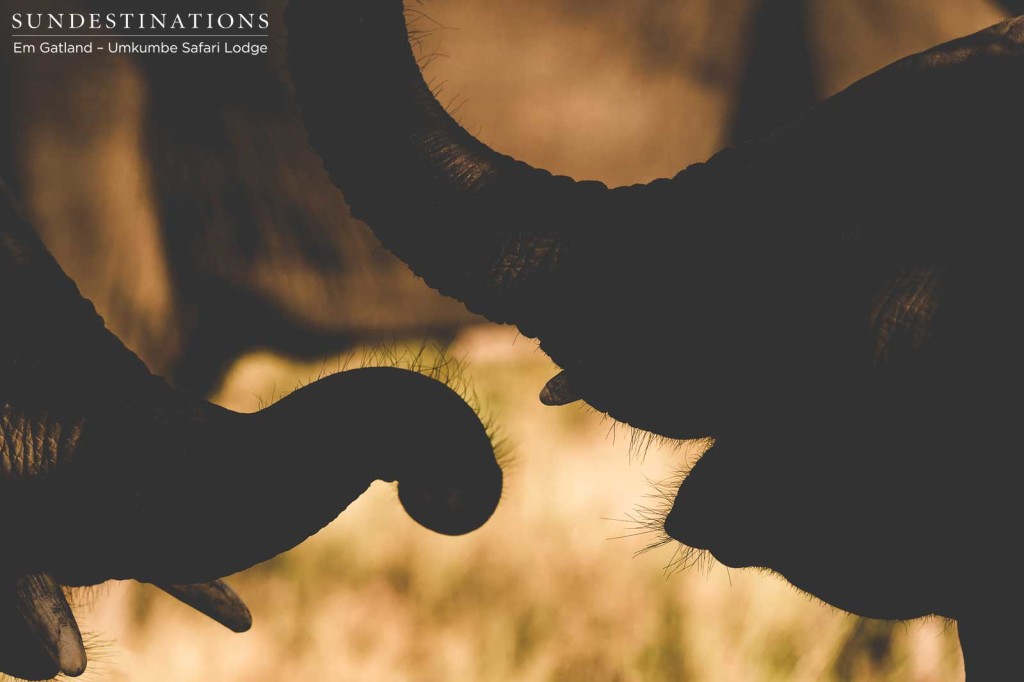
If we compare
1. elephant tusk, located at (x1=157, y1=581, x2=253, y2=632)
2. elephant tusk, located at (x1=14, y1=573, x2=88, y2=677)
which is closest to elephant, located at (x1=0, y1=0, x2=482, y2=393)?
elephant tusk, located at (x1=157, y1=581, x2=253, y2=632)

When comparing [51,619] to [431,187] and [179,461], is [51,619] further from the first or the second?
[431,187]

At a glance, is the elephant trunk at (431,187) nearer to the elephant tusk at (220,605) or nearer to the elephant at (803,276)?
the elephant at (803,276)

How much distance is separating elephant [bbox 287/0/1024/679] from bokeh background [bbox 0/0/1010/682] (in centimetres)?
47

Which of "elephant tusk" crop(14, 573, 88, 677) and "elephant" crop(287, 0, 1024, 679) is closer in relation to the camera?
"elephant" crop(287, 0, 1024, 679)

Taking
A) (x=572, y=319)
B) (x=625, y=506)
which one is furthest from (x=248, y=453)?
(x=625, y=506)

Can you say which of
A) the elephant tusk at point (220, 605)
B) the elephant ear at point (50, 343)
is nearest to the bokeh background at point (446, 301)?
the elephant tusk at point (220, 605)

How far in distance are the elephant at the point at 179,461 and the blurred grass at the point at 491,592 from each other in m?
0.59

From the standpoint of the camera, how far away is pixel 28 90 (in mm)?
971

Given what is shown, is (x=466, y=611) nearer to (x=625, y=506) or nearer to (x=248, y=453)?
(x=625, y=506)

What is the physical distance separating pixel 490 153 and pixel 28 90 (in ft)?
2.25

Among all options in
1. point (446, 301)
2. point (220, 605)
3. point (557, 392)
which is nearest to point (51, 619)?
point (220, 605)

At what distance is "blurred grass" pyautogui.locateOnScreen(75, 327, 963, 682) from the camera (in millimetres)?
1160

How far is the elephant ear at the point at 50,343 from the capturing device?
Answer: 0.54 metres

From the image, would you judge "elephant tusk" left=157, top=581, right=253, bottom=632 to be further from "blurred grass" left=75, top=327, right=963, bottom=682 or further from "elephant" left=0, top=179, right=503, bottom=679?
"blurred grass" left=75, top=327, right=963, bottom=682
